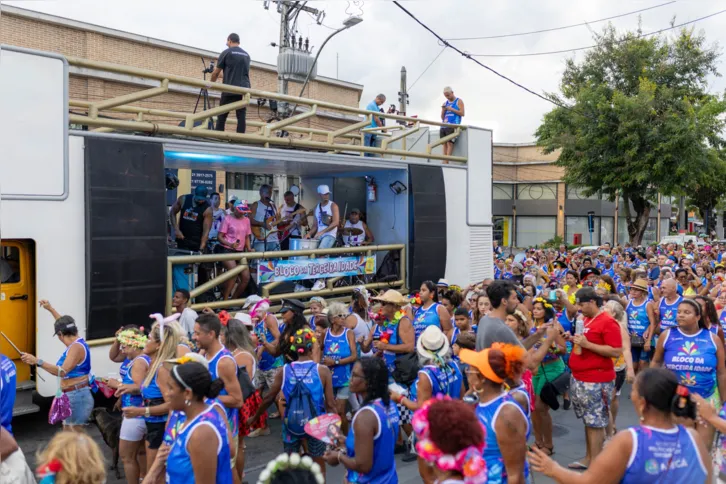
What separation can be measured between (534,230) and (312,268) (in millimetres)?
38942

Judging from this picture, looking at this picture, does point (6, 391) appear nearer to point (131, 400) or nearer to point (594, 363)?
point (131, 400)

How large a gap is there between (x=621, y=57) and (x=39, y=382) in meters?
28.8

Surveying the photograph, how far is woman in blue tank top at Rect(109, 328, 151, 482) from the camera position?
18.1 ft

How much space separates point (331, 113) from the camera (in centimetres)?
2686

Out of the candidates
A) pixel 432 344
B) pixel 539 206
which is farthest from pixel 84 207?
pixel 539 206

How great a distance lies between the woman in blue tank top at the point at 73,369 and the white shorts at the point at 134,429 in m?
0.78

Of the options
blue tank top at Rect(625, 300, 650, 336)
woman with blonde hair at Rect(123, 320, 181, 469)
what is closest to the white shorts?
woman with blonde hair at Rect(123, 320, 181, 469)

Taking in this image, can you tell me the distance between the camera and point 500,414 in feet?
12.6

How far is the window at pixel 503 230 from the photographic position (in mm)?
48000

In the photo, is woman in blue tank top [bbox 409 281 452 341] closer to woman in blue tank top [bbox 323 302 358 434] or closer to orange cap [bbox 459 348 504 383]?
woman in blue tank top [bbox 323 302 358 434]

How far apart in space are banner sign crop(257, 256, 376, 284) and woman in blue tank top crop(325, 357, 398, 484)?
221 inches

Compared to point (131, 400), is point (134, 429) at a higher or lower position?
lower

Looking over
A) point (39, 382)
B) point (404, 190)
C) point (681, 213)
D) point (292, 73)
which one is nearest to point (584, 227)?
point (681, 213)

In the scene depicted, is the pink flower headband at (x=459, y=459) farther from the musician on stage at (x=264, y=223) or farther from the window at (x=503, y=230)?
the window at (x=503, y=230)
